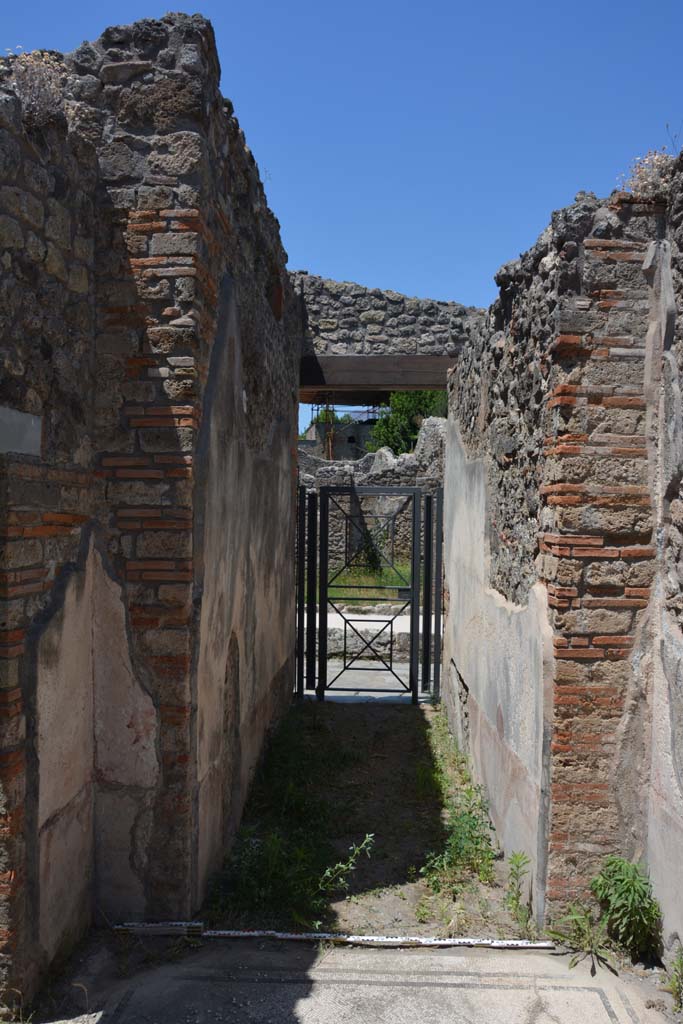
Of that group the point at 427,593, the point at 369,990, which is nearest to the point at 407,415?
the point at 427,593

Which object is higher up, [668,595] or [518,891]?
[668,595]

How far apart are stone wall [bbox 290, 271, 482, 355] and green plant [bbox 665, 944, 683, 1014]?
661cm

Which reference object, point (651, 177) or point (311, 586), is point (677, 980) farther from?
point (311, 586)

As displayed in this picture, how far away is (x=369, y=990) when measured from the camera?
3.10 meters

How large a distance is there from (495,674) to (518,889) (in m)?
1.24

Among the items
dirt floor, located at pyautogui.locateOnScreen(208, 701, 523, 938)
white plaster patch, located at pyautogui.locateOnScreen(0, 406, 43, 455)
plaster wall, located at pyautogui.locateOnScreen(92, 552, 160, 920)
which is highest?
white plaster patch, located at pyautogui.locateOnScreen(0, 406, 43, 455)

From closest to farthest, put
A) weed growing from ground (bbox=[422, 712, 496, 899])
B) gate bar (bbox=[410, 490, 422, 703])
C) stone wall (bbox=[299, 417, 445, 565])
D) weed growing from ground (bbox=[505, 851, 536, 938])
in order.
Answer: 1. weed growing from ground (bbox=[505, 851, 536, 938])
2. weed growing from ground (bbox=[422, 712, 496, 899])
3. gate bar (bbox=[410, 490, 422, 703])
4. stone wall (bbox=[299, 417, 445, 565])

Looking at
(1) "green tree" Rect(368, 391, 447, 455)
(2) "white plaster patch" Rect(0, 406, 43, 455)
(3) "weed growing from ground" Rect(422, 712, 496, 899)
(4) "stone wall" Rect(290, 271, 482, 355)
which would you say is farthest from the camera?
(1) "green tree" Rect(368, 391, 447, 455)

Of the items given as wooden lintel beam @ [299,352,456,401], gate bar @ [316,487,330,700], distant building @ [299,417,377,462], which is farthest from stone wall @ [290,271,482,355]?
distant building @ [299,417,377,462]

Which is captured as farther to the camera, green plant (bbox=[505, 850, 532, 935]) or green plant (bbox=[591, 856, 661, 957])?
green plant (bbox=[505, 850, 532, 935])

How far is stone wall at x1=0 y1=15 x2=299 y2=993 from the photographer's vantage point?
2.85 m

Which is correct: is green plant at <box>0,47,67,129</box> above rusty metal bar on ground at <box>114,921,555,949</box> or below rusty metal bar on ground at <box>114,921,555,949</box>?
above

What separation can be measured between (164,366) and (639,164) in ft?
7.36

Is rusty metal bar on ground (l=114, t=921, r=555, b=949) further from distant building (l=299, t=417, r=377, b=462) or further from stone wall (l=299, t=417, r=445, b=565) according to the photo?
distant building (l=299, t=417, r=377, b=462)
